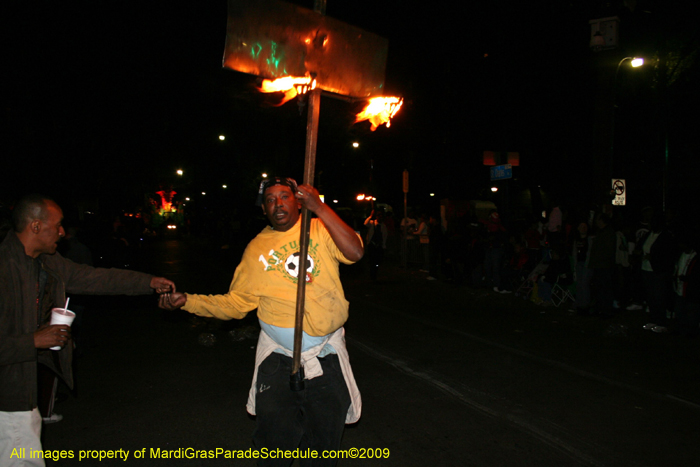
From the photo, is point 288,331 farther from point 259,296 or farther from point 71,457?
point 71,457

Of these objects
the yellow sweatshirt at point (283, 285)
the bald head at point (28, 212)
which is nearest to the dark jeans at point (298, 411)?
the yellow sweatshirt at point (283, 285)

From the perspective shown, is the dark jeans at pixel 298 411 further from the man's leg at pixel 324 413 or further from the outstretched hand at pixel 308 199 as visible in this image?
the outstretched hand at pixel 308 199

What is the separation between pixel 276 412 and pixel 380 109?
1.93 meters

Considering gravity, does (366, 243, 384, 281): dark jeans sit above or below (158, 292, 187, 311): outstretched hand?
below

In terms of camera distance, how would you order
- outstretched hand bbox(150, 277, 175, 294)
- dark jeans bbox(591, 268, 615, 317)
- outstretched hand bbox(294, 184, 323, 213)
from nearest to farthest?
outstretched hand bbox(294, 184, 323, 213) < outstretched hand bbox(150, 277, 175, 294) < dark jeans bbox(591, 268, 615, 317)

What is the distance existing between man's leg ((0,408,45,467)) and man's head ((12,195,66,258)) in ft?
2.75

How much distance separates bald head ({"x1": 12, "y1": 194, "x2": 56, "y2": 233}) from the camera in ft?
9.57

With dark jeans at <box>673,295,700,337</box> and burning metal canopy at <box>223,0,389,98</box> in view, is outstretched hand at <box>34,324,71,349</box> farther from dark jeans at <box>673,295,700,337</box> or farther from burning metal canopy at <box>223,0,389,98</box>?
dark jeans at <box>673,295,700,337</box>

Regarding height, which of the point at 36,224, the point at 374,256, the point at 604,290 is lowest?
the point at 604,290

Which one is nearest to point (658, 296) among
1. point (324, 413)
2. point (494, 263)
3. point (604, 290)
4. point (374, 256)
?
point (604, 290)

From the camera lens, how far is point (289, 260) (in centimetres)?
316

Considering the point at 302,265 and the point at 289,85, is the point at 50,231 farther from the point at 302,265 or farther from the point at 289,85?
the point at 289,85

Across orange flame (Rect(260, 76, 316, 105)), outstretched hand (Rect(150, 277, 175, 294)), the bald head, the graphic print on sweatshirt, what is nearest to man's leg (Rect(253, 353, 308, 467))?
the graphic print on sweatshirt

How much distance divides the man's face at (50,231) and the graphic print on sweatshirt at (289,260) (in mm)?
1126
